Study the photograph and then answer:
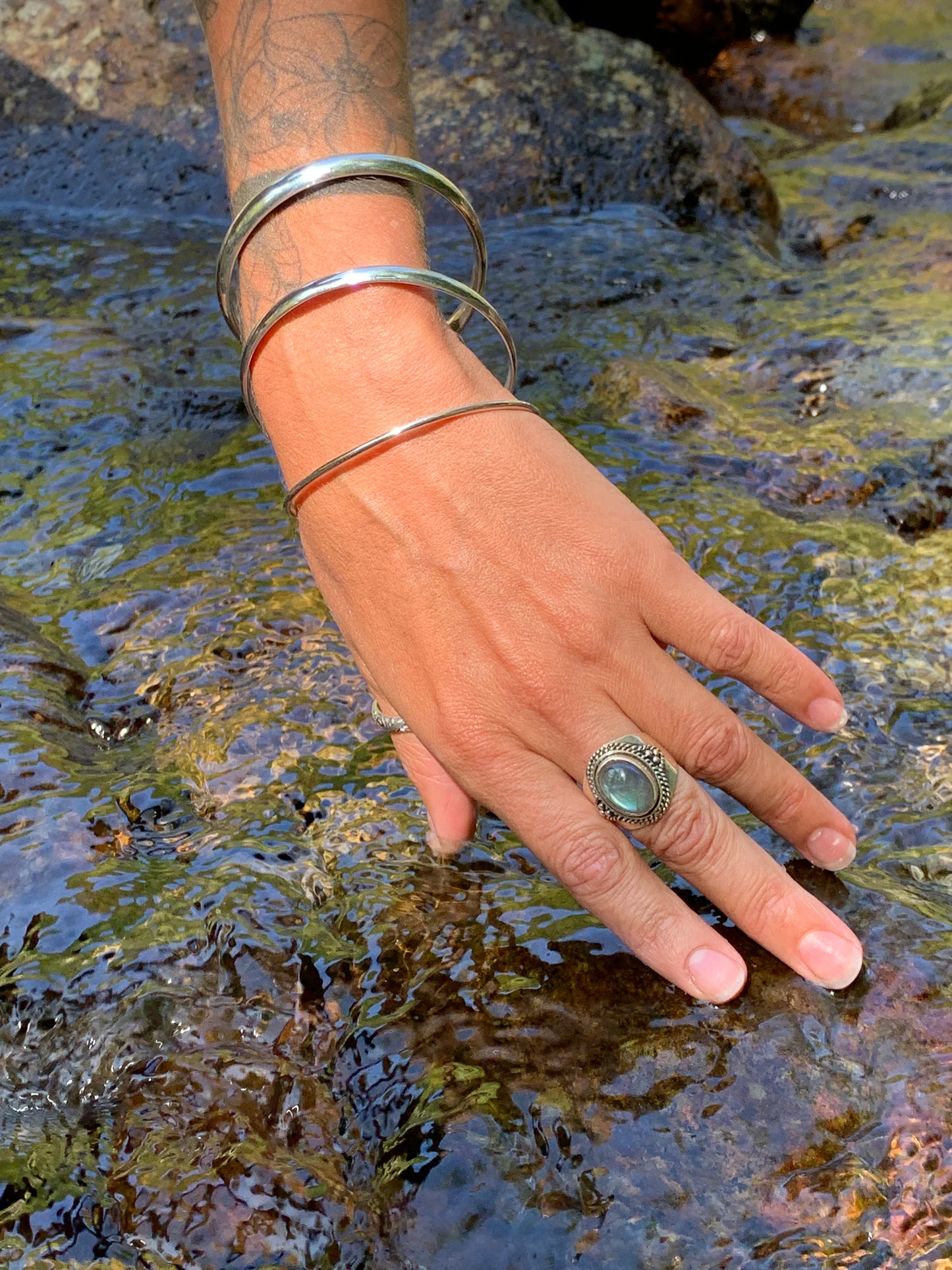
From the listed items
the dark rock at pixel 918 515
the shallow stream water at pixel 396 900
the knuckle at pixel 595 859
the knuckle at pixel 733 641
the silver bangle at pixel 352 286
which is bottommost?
the dark rock at pixel 918 515

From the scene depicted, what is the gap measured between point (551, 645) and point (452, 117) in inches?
134

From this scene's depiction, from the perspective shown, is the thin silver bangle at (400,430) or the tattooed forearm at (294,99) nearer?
the thin silver bangle at (400,430)

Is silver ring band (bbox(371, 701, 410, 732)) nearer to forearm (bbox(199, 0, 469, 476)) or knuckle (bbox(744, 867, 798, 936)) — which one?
forearm (bbox(199, 0, 469, 476))

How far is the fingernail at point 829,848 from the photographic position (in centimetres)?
188

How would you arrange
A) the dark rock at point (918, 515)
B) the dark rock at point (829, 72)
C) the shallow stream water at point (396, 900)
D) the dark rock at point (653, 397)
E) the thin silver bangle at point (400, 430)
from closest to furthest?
the shallow stream water at point (396, 900) → the thin silver bangle at point (400, 430) → the dark rock at point (918, 515) → the dark rock at point (653, 397) → the dark rock at point (829, 72)

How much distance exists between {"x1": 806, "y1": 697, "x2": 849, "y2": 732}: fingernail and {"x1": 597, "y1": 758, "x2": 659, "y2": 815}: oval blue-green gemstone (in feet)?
1.22

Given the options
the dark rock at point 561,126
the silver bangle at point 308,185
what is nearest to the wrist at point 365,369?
the silver bangle at point 308,185

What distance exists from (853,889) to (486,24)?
13.1 feet

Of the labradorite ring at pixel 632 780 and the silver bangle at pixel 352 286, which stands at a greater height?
the silver bangle at pixel 352 286

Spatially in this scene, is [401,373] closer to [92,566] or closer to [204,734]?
[204,734]

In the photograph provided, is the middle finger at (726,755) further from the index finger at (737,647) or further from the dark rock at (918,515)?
the dark rock at (918,515)

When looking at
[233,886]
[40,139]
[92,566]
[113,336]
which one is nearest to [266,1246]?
[233,886]

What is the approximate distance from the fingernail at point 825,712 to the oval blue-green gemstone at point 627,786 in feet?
1.22

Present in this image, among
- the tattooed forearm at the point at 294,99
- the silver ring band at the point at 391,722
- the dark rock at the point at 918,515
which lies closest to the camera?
the tattooed forearm at the point at 294,99
